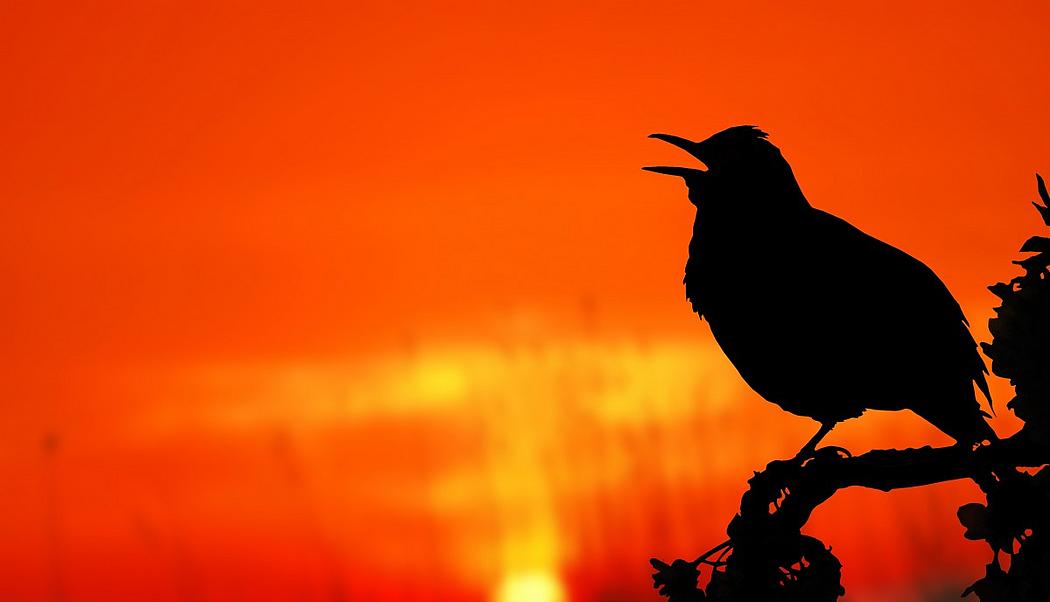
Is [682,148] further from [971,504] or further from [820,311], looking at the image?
[971,504]

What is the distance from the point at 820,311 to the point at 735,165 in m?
1.39

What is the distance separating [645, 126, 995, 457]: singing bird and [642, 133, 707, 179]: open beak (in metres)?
0.04

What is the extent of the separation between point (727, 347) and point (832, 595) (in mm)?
4373

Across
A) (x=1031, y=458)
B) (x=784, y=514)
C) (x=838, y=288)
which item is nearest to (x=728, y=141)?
(x=838, y=288)

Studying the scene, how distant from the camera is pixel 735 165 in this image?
8922 millimetres

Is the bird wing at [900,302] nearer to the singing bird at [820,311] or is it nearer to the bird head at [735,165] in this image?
the singing bird at [820,311]

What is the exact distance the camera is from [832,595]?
4.37 metres

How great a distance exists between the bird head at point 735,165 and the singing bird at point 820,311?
0.05 feet

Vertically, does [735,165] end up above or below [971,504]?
above

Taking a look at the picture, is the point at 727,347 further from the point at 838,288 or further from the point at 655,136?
the point at 655,136

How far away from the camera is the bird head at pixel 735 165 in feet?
29.0

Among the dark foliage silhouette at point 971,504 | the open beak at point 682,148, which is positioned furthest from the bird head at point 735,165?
the dark foliage silhouette at point 971,504

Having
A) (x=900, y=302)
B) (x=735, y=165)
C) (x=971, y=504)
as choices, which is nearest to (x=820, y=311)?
(x=900, y=302)

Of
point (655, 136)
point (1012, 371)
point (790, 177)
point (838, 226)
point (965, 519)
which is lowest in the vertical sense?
point (965, 519)
